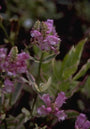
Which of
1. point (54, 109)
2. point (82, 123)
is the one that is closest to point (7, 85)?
point (54, 109)

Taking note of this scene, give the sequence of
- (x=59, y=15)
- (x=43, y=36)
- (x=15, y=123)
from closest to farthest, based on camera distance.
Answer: (x=43, y=36) < (x=15, y=123) < (x=59, y=15)

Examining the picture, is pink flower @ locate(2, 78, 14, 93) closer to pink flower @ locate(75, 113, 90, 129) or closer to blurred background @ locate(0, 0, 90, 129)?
pink flower @ locate(75, 113, 90, 129)

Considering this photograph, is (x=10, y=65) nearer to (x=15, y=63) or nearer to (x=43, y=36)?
(x=15, y=63)

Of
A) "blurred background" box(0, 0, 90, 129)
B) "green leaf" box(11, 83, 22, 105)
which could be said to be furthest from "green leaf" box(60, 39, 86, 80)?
"blurred background" box(0, 0, 90, 129)

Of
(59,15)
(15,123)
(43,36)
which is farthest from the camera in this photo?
(59,15)

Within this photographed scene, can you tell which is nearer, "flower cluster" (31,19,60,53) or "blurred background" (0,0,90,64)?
"flower cluster" (31,19,60,53)

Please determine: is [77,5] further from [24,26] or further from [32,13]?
[24,26]

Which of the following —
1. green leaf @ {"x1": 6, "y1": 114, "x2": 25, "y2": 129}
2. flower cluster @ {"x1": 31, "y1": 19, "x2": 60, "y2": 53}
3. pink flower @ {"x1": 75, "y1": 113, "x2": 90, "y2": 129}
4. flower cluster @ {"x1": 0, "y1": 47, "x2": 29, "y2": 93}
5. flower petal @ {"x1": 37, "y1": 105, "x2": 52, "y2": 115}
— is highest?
flower cluster @ {"x1": 31, "y1": 19, "x2": 60, "y2": 53}

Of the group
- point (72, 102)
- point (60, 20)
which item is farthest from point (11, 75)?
point (60, 20)
